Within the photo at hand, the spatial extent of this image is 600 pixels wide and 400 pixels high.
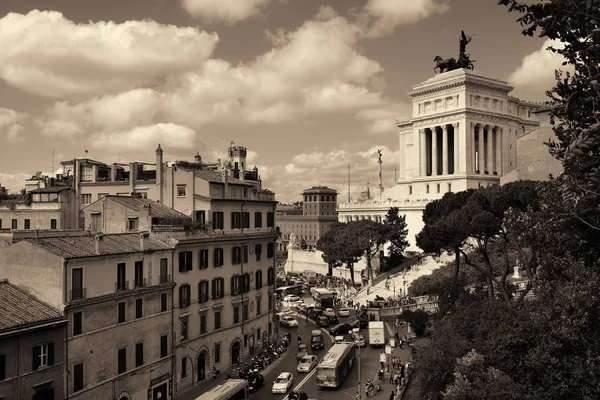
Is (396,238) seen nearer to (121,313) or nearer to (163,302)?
(163,302)

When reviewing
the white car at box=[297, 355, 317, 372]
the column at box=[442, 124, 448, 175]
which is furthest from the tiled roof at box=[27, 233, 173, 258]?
the column at box=[442, 124, 448, 175]

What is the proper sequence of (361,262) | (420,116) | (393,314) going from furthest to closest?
1. (420,116)
2. (361,262)
3. (393,314)

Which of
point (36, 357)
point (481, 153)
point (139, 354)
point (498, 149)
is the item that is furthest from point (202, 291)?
point (498, 149)

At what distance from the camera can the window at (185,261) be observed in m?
43.8

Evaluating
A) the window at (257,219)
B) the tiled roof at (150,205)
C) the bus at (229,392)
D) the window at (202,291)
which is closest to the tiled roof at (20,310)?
the bus at (229,392)

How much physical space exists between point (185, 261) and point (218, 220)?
20.5 ft

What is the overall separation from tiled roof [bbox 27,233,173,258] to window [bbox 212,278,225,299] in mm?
6915

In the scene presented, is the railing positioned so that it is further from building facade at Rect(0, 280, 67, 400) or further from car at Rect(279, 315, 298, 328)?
car at Rect(279, 315, 298, 328)

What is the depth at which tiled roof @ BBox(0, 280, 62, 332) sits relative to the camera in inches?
1182

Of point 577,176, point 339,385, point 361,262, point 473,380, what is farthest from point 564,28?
point 361,262

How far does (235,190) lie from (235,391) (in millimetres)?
21996

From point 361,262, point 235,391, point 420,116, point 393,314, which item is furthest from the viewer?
point 420,116

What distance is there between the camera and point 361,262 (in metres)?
101

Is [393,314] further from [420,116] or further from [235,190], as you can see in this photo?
[420,116]
